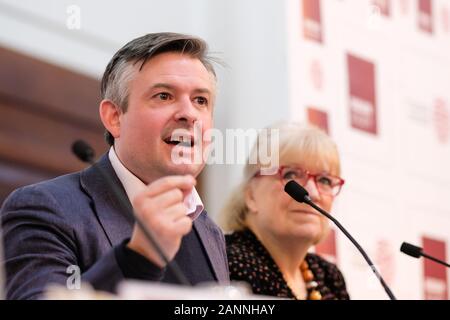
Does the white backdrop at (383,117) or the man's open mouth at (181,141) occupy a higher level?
the white backdrop at (383,117)

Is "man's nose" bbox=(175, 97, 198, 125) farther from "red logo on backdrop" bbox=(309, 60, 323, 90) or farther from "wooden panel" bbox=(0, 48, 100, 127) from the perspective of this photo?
"red logo on backdrop" bbox=(309, 60, 323, 90)

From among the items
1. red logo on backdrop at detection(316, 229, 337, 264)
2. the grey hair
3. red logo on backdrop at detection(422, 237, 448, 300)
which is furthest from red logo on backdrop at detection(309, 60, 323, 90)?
the grey hair

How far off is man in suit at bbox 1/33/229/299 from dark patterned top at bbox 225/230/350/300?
0.44 m

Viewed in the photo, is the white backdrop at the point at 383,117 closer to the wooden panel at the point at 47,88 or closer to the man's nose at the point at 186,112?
the wooden panel at the point at 47,88

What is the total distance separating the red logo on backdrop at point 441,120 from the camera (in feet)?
16.5

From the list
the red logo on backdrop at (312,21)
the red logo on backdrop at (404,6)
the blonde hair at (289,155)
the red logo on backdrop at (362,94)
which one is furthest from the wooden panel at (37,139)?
the red logo on backdrop at (404,6)

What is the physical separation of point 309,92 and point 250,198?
4.82 ft

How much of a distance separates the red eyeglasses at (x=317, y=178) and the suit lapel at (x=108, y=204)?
87cm

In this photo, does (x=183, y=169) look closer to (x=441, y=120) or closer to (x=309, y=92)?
(x=309, y=92)

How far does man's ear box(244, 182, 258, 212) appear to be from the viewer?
3.08m

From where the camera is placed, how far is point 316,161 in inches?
116

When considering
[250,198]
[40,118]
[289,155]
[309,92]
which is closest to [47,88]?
[40,118]
